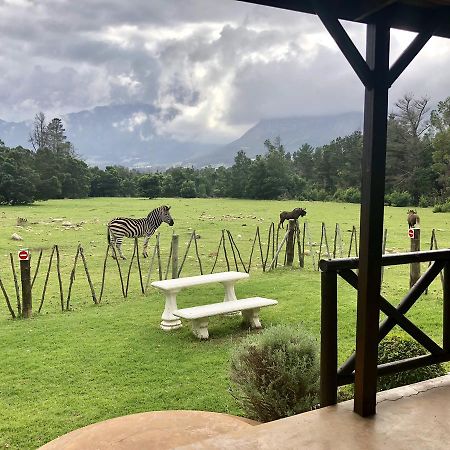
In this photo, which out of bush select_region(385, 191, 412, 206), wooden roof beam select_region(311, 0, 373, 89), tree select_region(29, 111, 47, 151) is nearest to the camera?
wooden roof beam select_region(311, 0, 373, 89)

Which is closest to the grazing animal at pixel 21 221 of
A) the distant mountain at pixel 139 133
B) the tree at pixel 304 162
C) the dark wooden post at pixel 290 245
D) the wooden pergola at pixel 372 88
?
the dark wooden post at pixel 290 245

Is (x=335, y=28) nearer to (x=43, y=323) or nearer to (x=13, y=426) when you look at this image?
(x=13, y=426)

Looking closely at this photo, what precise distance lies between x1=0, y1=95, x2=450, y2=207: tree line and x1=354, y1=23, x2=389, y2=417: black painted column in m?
14.8

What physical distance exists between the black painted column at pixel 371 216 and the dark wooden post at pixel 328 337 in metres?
0.17

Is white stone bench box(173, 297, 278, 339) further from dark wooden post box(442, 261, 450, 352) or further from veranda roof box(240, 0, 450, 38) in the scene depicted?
veranda roof box(240, 0, 450, 38)

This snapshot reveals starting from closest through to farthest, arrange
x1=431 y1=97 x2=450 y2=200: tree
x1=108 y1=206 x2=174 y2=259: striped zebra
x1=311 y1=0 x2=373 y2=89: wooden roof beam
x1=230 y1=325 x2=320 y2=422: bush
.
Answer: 1. x1=311 y1=0 x2=373 y2=89: wooden roof beam
2. x1=230 y1=325 x2=320 y2=422: bush
3. x1=108 y1=206 x2=174 y2=259: striped zebra
4. x1=431 y1=97 x2=450 y2=200: tree

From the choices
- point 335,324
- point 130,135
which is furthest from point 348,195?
point 130,135

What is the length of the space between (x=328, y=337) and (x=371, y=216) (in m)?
0.78

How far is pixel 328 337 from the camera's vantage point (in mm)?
2666

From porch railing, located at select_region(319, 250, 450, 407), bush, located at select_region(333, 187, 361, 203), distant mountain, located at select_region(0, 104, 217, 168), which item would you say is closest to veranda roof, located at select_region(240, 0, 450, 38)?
porch railing, located at select_region(319, 250, 450, 407)

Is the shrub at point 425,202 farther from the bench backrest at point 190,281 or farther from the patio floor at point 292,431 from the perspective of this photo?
the patio floor at point 292,431

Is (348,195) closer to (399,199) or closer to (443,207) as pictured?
(399,199)

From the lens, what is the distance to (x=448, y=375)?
3164mm

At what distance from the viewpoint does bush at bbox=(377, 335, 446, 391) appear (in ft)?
10.1
